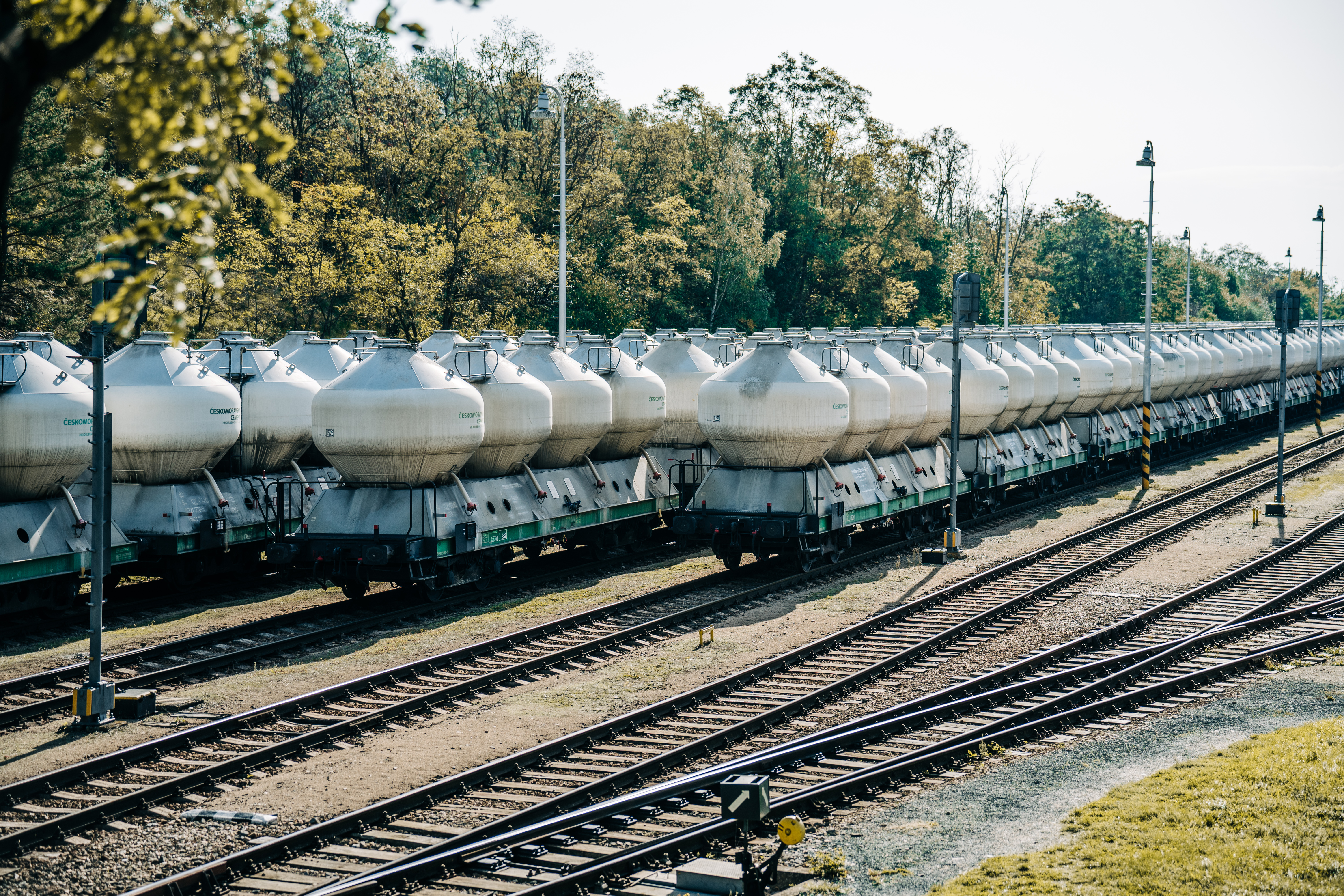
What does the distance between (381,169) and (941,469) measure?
2772 cm

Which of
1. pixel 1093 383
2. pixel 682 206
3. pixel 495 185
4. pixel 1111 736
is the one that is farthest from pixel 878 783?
pixel 682 206

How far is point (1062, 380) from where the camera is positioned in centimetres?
3797

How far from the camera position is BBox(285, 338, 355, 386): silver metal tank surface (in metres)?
28.4

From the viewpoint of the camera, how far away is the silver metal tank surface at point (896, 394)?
28.8 metres

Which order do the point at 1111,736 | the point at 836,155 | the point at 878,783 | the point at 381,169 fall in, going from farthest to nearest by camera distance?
the point at 836,155 < the point at 381,169 < the point at 1111,736 < the point at 878,783

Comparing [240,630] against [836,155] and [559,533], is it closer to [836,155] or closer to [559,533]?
[559,533]

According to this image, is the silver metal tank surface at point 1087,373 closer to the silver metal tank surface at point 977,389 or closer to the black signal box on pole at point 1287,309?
the silver metal tank surface at point 977,389

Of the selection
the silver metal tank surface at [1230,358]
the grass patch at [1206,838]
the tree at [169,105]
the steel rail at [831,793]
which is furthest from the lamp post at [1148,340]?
the tree at [169,105]

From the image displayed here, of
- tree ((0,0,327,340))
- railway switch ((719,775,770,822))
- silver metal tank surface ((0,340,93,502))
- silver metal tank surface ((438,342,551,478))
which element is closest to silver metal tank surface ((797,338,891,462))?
silver metal tank surface ((438,342,551,478))

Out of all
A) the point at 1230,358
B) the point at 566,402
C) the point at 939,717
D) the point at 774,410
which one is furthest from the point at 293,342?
the point at 1230,358

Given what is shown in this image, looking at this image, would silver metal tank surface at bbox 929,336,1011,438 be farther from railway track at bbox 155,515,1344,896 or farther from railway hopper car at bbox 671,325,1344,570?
railway track at bbox 155,515,1344,896

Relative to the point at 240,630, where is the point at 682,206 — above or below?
above

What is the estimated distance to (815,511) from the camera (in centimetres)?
2517

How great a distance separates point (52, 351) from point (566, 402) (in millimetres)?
9761
